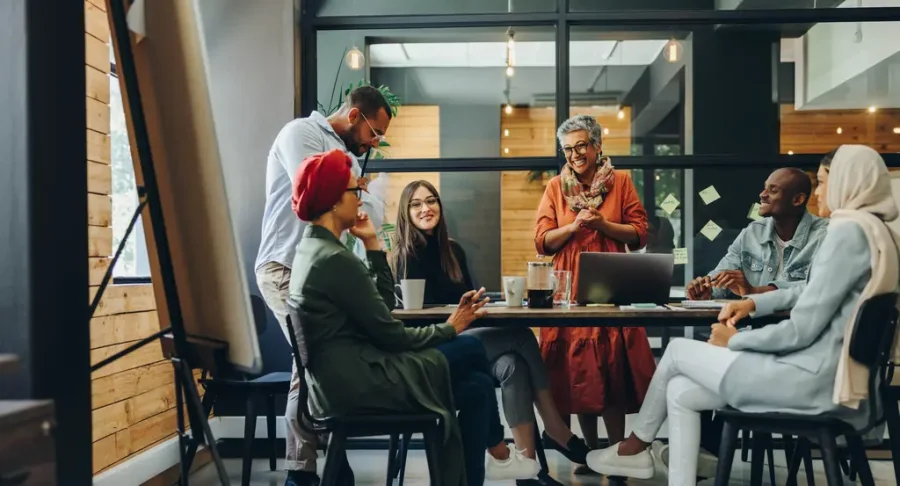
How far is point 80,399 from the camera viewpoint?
1.04 m

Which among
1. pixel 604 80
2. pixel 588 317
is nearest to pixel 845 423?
pixel 588 317

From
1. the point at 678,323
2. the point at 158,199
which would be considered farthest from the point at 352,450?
the point at 158,199

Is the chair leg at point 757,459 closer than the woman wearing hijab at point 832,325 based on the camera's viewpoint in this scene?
No

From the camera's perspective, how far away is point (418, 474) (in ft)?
11.2

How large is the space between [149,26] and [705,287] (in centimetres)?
226

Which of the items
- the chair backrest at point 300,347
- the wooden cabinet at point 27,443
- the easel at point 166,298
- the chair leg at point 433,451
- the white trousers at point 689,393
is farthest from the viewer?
the white trousers at point 689,393

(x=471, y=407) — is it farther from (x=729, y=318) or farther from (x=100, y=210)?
(x=100, y=210)

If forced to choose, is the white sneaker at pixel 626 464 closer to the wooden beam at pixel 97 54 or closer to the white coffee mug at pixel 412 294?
the white coffee mug at pixel 412 294

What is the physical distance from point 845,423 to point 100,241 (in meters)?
2.47

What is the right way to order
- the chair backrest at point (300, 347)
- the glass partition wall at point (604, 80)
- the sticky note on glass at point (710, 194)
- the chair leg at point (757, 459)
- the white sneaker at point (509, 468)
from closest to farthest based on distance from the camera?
the chair backrest at point (300, 347) < the chair leg at point (757, 459) < the white sneaker at point (509, 468) < the glass partition wall at point (604, 80) < the sticky note on glass at point (710, 194)

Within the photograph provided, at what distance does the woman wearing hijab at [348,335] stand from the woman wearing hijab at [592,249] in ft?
3.40

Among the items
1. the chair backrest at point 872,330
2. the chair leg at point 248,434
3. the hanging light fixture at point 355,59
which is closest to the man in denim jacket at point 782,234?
the chair backrest at point 872,330

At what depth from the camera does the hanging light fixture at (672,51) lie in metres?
4.48

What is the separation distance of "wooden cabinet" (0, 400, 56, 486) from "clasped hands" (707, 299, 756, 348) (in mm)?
1951
